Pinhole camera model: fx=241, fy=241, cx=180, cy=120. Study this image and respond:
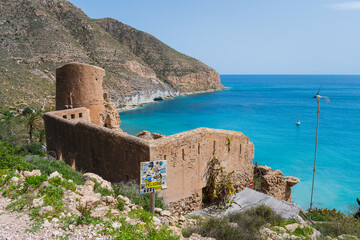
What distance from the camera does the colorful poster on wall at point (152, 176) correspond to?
484 centimetres

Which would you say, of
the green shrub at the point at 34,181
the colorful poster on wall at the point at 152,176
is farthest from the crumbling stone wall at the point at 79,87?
the colorful poster on wall at the point at 152,176

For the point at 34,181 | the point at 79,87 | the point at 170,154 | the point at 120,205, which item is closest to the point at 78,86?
the point at 79,87

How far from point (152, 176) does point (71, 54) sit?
153 ft

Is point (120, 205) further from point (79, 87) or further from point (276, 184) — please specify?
point (79, 87)

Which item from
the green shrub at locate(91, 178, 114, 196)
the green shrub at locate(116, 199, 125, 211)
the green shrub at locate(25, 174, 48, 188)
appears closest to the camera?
the green shrub at locate(25, 174, 48, 188)

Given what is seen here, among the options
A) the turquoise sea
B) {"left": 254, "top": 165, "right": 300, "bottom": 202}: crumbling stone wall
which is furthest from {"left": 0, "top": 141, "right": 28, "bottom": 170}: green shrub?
the turquoise sea

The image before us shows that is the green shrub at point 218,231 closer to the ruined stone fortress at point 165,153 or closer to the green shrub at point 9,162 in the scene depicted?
the ruined stone fortress at point 165,153

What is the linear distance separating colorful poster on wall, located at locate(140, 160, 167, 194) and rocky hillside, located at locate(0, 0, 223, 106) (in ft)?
103

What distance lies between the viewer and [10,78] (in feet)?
107

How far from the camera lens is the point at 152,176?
4.96 meters

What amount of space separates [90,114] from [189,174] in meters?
7.83

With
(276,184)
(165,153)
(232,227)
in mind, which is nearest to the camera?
(232,227)

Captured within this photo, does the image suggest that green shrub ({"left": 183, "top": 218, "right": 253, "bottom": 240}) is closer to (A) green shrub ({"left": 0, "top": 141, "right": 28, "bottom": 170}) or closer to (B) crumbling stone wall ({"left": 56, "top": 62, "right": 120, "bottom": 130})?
(A) green shrub ({"left": 0, "top": 141, "right": 28, "bottom": 170})

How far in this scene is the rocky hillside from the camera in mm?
35781
